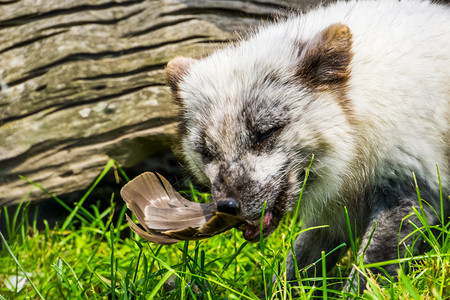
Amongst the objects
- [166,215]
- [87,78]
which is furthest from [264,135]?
[87,78]

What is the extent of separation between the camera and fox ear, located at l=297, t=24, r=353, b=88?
304cm

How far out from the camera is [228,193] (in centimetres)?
286

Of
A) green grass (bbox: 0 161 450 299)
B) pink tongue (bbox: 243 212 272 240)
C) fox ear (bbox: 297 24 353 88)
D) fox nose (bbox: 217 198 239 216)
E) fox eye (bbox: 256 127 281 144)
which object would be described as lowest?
green grass (bbox: 0 161 450 299)

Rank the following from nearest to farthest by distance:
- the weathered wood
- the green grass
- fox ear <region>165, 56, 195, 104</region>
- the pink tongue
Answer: the green grass, the pink tongue, fox ear <region>165, 56, 195, 104</region>, the weathered wood

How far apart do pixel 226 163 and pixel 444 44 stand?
57.3 inches

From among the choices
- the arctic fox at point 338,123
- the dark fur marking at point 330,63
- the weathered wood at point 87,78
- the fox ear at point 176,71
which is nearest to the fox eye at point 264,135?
the arctic fox at point 338,123

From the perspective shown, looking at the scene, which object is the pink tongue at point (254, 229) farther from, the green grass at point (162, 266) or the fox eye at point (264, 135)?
the fox eye at point (264, 135)

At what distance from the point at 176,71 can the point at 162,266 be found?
125cm

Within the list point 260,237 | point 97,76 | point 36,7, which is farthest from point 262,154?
point 36,7

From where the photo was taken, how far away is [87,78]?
15.1ft

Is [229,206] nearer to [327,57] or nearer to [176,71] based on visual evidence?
[327,57]

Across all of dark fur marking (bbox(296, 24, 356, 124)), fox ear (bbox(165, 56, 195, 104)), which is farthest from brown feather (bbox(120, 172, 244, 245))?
dark fur marking (bbox(296, 24, 356, 124))

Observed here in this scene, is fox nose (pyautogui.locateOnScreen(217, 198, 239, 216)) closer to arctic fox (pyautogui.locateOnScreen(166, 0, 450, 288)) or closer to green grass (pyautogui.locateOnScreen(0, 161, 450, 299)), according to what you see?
arctic fox (pyautogui.locateOnScreen(166, 0, 450, 288))

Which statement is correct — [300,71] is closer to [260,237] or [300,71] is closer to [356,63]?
[356,63]
